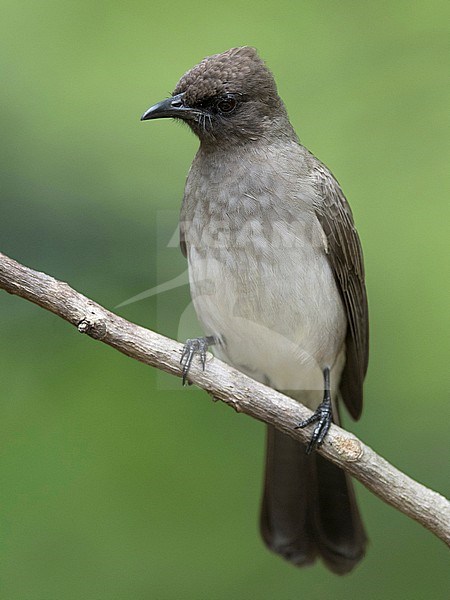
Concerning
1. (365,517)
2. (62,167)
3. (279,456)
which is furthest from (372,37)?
(365,517)

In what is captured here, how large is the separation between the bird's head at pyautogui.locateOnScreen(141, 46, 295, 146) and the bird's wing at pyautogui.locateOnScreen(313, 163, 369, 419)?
0.19m

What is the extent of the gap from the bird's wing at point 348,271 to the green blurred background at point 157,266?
0.09 meters

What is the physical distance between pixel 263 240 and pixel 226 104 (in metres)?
0.35

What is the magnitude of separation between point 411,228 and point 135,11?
959 millimetres

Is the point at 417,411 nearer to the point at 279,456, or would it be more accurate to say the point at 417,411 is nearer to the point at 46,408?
the point at 279,456

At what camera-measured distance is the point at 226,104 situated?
2.08 m

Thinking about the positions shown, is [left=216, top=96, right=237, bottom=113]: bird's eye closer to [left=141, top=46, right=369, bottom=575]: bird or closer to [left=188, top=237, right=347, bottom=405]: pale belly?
[left=141, top=46, right=369, bottom=575]: bird

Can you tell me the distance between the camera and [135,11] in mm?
2402

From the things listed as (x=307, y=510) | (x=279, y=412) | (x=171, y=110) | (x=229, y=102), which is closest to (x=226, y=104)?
(x=229, y=102)

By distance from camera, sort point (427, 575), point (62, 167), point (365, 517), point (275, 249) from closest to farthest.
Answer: point (275, 249), point (62, 167), point (427, 575), point (365, 517)

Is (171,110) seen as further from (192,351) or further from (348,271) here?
(348,271)

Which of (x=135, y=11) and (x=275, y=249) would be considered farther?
(x=135, y=11)

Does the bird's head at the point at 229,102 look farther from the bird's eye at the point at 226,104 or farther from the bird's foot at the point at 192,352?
the bird's foot at the point at 192,352

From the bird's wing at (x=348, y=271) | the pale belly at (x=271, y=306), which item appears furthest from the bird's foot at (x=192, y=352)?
the bird's wing at (x=348, y=271)
